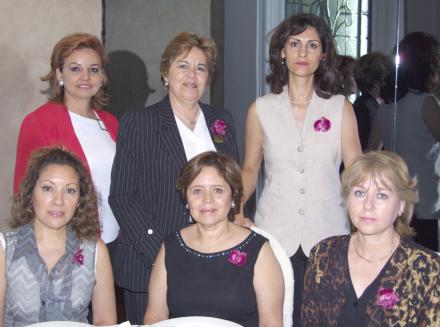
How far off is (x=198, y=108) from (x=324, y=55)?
0.52 meters

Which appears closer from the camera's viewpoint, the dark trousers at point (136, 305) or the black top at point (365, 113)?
the dark trousers at point (136, 305)

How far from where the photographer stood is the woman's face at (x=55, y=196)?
7.72 ft

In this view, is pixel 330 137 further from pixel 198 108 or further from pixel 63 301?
pixel 63 301

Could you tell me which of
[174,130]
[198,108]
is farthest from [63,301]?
[198,108]

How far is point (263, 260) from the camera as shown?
2.29 metres

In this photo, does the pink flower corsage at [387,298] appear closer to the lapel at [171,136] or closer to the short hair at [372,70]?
the lapel at [171,136]

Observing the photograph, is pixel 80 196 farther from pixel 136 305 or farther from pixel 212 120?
pixel 212 120

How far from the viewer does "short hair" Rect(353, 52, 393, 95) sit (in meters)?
3.54

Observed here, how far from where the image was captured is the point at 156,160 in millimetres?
2555

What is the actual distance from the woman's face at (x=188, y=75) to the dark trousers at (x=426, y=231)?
1.35 metres

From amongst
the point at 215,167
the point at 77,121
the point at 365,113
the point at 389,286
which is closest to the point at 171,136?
the point at 215,167

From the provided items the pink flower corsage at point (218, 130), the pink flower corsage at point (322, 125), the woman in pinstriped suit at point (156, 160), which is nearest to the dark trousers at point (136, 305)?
the woman in pinstriped suit at point (156, 160)

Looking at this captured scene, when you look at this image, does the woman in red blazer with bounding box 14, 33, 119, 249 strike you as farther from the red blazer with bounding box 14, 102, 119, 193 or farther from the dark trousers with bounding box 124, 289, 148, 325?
the dark trousers with bounding box 124, 289, 148, 325

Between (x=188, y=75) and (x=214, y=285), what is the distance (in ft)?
2.62
